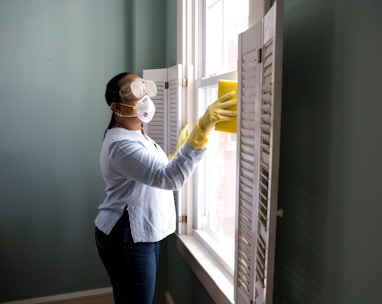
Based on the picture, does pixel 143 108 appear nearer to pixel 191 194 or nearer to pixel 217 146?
pixel 217 146

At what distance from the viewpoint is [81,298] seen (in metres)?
2.65

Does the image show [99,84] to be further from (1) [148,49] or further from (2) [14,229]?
(2) [14,229]

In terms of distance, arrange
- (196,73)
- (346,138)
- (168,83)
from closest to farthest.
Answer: (346,138)
(196,73)
(168,83)

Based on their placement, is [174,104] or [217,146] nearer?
[217,146]

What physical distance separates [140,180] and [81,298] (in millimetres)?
1641

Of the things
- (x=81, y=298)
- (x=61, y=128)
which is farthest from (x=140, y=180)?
(x=81, y=298)

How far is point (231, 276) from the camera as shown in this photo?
1594mm

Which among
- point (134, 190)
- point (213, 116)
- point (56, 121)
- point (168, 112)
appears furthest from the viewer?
point (56, 121)

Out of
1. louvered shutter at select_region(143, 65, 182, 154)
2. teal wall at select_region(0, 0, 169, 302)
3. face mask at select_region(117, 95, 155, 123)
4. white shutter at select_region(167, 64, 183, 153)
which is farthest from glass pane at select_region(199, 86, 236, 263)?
teal wall at select_region(0, 0, 169, 302)

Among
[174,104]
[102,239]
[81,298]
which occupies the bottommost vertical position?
[81,298]

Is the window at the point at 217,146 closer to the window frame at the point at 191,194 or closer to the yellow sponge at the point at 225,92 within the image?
the window frame at the point at 191,194

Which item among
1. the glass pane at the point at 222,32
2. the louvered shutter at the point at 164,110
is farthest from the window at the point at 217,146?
the louvered shutter at the point at 164,110

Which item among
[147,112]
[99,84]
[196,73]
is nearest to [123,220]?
[147,112]

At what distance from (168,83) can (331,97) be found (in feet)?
4.76
